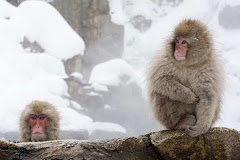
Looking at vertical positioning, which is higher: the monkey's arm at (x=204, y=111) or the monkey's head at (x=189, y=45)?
the monkey's head at (x=189, y=45)

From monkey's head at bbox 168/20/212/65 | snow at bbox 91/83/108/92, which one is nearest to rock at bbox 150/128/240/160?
monkey's head at bbox 168/20/212/65

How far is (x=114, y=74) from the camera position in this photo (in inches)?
544

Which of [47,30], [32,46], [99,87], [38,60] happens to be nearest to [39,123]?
[38,60]

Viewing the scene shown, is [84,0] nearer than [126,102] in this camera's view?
No

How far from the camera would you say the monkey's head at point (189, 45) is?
317cm

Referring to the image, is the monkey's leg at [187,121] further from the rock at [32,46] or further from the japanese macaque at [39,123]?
the rock at [32,46]

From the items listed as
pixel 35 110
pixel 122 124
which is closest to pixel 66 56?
pixel 122 124

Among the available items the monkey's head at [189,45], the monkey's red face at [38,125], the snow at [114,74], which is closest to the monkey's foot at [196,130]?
the monkey's head at [189,45]

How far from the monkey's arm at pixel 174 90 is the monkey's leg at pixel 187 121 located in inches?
4.5

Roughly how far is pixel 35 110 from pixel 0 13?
30.1ft

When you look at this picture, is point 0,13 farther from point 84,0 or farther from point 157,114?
point 157,114

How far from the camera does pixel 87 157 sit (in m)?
2.93

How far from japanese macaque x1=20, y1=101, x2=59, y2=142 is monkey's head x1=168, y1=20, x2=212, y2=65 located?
1.77 m

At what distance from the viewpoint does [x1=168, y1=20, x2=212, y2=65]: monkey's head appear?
3166mm
